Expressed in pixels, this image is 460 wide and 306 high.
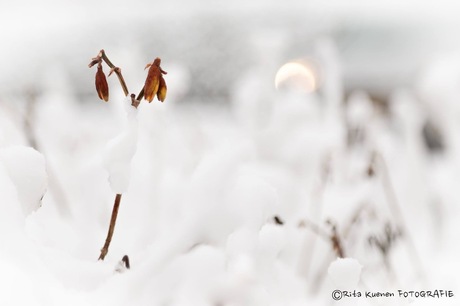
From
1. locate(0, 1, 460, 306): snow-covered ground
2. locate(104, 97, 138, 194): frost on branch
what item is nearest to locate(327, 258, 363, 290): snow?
locate(0, 1, 460, 306): snow-covered ground

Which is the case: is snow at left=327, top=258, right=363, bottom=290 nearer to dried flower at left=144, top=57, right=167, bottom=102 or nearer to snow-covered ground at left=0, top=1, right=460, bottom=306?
snow-covered ground at left=0, top=1, right=460, bottom=306

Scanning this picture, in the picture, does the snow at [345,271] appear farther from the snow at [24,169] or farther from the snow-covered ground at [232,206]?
the snow at [24,169]

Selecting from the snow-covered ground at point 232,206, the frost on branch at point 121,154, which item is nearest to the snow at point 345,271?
the snow-covered ground at point 232,206

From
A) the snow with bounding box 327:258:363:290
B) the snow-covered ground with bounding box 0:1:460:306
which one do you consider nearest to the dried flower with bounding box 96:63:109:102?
the snow-covered ground with bounding box 0:1:460:306

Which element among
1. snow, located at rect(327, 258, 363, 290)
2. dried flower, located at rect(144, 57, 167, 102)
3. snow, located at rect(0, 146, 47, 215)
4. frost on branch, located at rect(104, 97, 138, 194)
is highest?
dried flower, located at rect(144, 57, 167, 102)

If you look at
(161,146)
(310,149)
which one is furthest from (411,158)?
(161,146)

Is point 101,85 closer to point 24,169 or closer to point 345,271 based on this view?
point 24,169

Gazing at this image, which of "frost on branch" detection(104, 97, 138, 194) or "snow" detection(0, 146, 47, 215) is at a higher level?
"frost on branch" detection(104, 97, 138, 194)

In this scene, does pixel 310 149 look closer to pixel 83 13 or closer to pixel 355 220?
pixel 355 220
